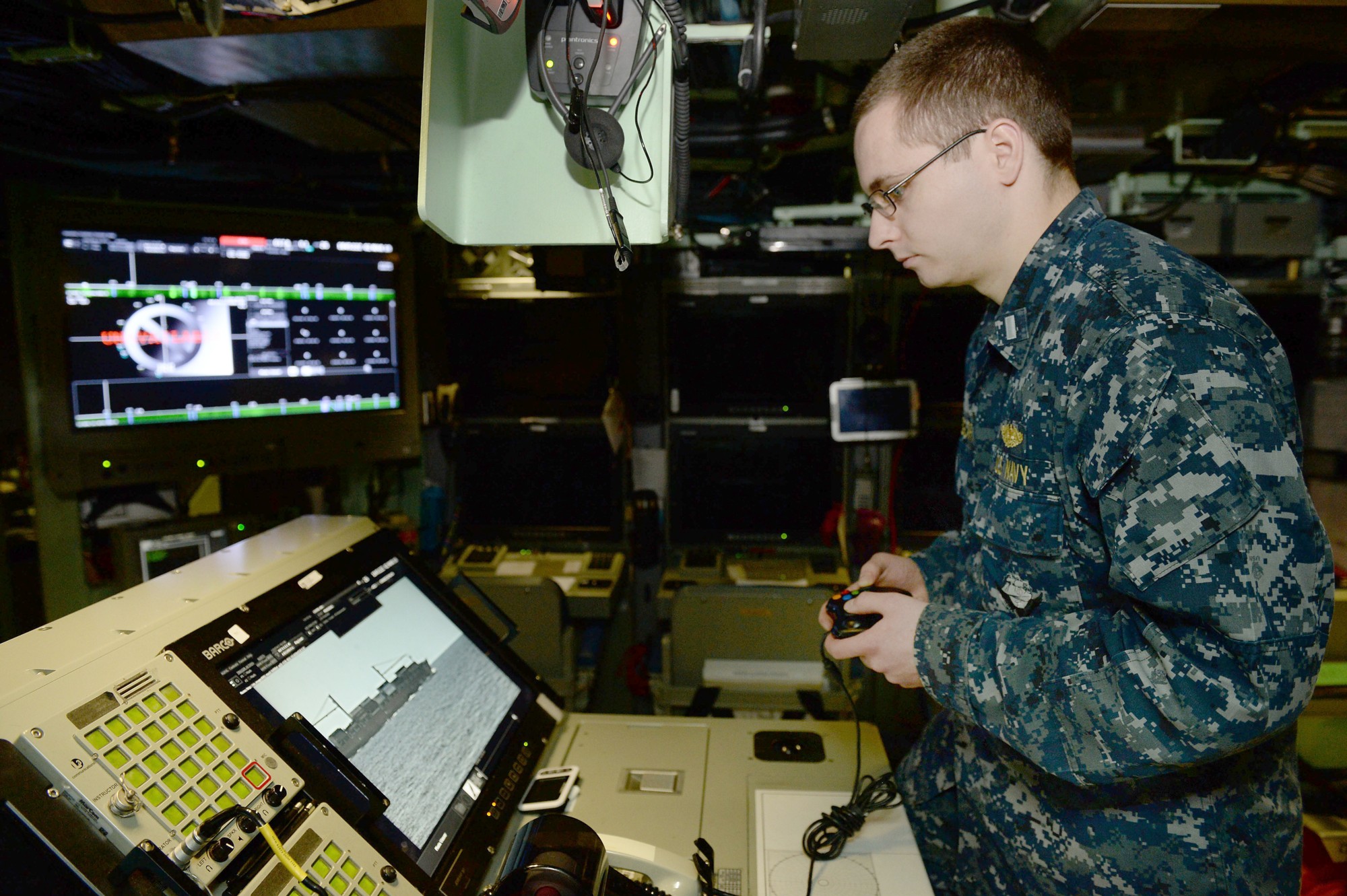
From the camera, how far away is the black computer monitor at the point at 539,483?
2.86m

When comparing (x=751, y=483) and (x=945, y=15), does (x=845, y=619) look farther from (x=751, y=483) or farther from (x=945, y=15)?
(x=751, y=483)

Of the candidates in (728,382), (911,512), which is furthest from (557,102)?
(911,512)

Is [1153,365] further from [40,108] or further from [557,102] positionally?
[40,108]

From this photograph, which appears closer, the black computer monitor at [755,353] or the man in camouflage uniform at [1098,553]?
the man in camouflage uniform at [1098,553]

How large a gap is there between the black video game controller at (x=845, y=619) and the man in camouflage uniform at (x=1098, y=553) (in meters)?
0.02

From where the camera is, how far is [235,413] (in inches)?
80.5

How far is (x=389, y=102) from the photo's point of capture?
162 cm

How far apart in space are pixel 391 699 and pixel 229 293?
153cm

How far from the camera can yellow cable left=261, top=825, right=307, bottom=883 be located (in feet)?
2.36

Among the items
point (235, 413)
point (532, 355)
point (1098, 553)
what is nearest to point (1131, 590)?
point (1098, 553)

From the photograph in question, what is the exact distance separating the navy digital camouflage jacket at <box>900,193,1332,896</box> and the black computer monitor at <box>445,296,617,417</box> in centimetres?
180

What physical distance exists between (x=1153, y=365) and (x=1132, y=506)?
0.51 feet

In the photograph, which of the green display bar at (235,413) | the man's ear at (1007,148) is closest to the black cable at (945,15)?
the man's ear at (1007,148)

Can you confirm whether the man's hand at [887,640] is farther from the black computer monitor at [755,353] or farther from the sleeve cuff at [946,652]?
the black computer monitor at [755,353]
